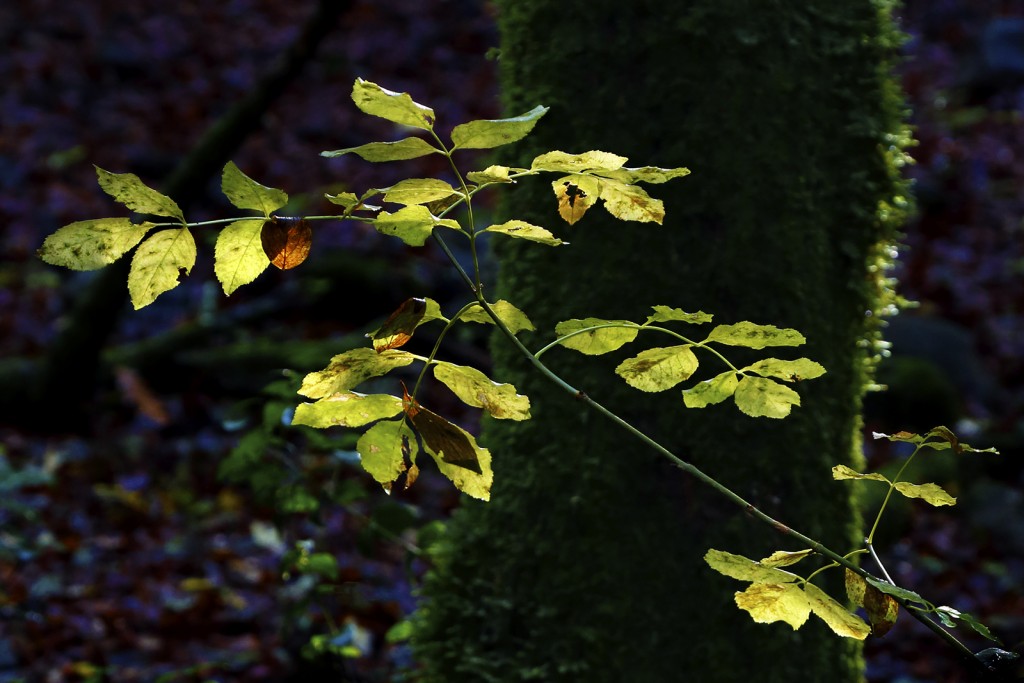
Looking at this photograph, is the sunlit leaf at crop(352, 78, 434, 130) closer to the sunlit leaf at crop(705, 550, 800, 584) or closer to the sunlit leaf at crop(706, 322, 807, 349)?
the sunlit leaf at crop(706, 322, 807, 349)

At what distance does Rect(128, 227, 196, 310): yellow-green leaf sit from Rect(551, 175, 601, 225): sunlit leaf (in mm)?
372

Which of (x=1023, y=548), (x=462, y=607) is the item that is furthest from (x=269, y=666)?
(x=1023, y=548)

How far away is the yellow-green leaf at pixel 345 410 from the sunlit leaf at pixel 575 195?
26 cm

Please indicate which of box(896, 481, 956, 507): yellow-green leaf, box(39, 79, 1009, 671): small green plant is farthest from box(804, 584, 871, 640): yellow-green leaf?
box(896, 481, 956, 507): yellow-green leaf

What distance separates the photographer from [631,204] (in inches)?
35.2

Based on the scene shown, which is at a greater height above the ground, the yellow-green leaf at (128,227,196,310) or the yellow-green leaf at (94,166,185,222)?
the yellow-green leaf at (94,166,185,222)

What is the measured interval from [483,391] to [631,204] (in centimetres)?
24

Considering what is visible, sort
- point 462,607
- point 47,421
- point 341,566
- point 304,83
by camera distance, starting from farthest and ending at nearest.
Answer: point 304,83 < point 47,421 < point 341,566 < point 462,607

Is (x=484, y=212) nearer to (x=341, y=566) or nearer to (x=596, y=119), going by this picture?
(x=341, y=566)

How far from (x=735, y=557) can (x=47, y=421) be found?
4798 mm

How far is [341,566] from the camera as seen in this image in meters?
3.88

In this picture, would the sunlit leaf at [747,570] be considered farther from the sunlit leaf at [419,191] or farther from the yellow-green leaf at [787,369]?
the sunlit leaf at [419,191]

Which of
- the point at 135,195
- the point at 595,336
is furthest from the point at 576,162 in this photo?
the point at 135,195

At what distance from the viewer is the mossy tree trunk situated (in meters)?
1.68
